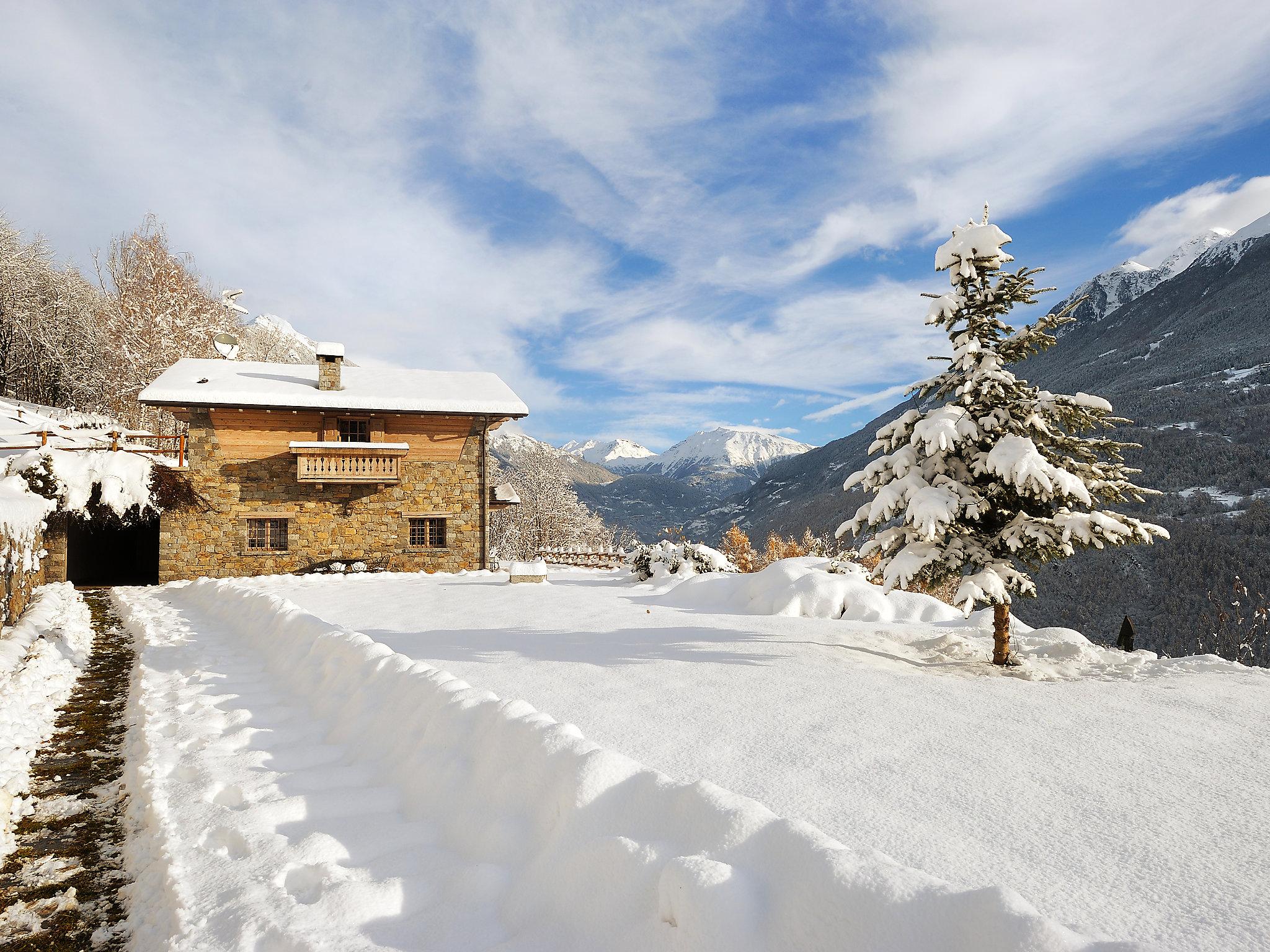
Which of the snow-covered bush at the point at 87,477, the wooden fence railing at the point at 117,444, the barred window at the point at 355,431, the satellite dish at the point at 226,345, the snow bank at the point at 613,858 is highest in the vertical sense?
the satellite dish at the point at 226,345

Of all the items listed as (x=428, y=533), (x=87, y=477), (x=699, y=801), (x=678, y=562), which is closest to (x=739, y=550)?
(x=678, y=562)

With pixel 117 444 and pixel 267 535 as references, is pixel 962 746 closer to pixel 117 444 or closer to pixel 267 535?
pixel 267 535

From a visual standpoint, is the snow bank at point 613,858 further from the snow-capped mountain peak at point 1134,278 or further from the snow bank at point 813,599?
the snow-capped mountain peak at point 1134,278

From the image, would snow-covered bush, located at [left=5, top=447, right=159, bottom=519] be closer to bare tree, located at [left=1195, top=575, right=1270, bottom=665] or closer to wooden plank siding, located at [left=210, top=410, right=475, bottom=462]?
wooden plank siding, located at [left=210, top=410, right=475, bottom=462]

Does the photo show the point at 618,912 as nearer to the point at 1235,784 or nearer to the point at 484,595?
the point at 1235,784

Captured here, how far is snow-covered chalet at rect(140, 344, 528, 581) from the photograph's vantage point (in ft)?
61.1

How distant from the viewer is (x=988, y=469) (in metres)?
7.55

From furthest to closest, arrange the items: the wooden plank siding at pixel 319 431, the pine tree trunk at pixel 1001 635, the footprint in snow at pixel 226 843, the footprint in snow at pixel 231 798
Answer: the wooden plank siding at pixel 319 431 → the pine tree trunk at pixel 1001 635 → the footprint in snow at pixel 231 798 → the footprint in snow at pixel 226 843

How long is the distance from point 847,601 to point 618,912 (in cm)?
1027

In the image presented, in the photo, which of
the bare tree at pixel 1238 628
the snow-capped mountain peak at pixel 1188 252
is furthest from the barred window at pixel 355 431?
the snow-capped mountain peak at pixel 1188 252

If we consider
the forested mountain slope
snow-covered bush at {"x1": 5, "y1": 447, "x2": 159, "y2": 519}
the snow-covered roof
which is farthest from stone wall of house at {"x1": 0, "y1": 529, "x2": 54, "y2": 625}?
the forested mountain slope

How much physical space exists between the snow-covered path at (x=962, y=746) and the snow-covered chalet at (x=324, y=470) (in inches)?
456

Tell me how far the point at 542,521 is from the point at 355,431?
27.6 metres

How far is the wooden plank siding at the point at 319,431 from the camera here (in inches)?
747
